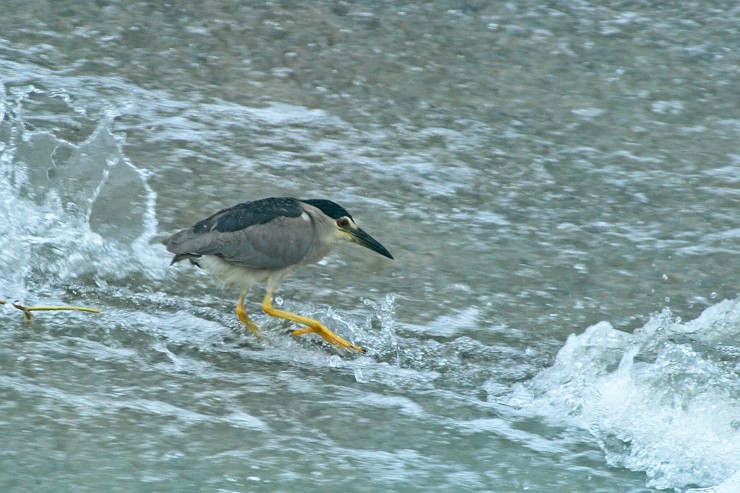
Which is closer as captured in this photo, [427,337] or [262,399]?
[262,399]

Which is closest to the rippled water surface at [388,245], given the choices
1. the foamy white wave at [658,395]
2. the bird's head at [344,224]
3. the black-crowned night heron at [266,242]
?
the foamy white wave at [658,395]

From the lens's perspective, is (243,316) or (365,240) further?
(365,240)

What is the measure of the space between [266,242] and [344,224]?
44 cm

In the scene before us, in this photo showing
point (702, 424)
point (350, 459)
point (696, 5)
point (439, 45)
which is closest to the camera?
point (350, 459)

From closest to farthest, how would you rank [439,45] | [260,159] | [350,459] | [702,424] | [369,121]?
1. [350,459]
2. [702,424]
3. [260,159]
4. [369,121]
5. [439,45]

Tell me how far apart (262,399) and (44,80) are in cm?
377

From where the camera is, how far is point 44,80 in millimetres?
7445

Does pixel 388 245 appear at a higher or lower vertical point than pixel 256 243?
lower

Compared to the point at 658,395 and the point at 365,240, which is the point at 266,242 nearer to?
the point at 365,240

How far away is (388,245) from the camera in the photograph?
6.02 metres

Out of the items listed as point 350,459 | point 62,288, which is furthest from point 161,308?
point 350,459

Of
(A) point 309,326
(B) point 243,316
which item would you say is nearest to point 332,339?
(A) point 309,326

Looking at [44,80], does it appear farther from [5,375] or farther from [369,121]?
[5,375]

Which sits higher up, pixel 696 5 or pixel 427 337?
pixel 696 5
